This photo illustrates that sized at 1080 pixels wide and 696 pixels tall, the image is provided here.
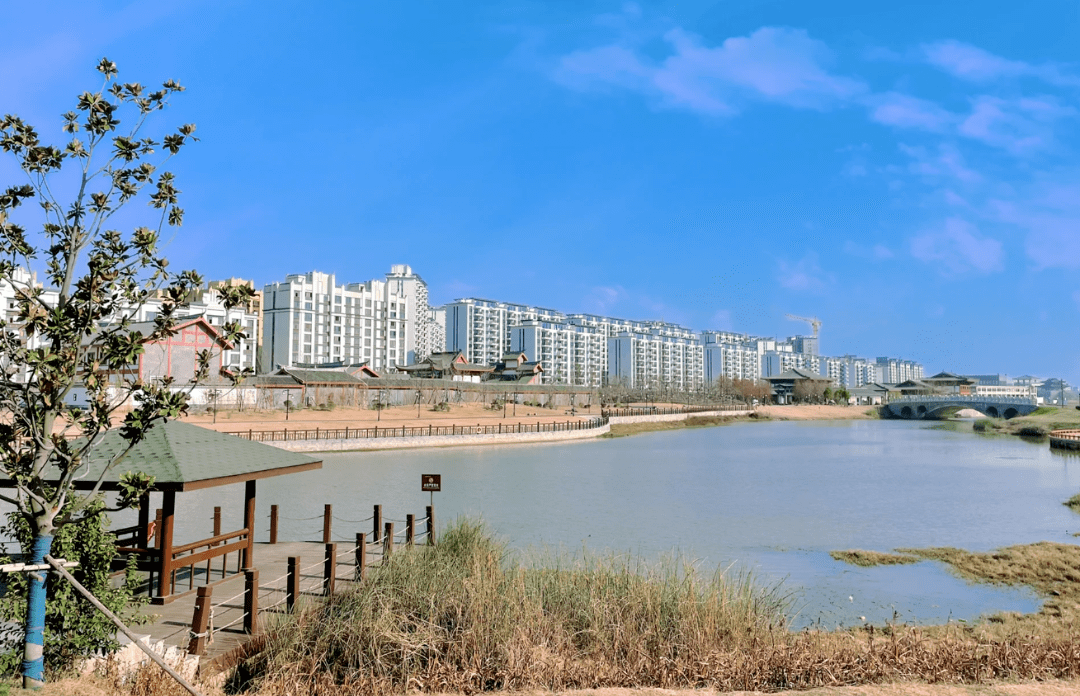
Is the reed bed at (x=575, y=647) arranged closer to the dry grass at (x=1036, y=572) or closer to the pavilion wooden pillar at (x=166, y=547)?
the pavilion wooden pillar at (x=166, y=547)

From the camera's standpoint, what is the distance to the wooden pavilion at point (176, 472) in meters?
7.91

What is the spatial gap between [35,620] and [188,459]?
291 centimetres

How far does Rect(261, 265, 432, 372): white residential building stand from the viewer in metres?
97.0

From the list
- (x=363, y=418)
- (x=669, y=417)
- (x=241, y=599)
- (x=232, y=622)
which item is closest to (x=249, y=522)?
(x=241, y=599)

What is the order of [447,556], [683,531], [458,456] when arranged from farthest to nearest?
[458,456]
[683,531]
[447,556]

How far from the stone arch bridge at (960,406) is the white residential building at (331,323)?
66.6m

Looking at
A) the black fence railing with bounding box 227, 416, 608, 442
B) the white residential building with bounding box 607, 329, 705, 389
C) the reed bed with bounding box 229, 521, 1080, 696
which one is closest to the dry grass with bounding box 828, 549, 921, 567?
the reed bed with bounding box 229, 521, 1080, 696

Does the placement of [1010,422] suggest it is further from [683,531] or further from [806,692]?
[806,692]

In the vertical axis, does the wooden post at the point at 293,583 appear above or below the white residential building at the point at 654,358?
below

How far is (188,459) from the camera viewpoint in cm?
840

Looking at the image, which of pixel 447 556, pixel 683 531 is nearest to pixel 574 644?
pixel 447 556

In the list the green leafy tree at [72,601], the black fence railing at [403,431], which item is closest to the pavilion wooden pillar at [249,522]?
the green leafy tree at [72,601]

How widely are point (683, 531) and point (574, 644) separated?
10.6m

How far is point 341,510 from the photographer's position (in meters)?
19.7
